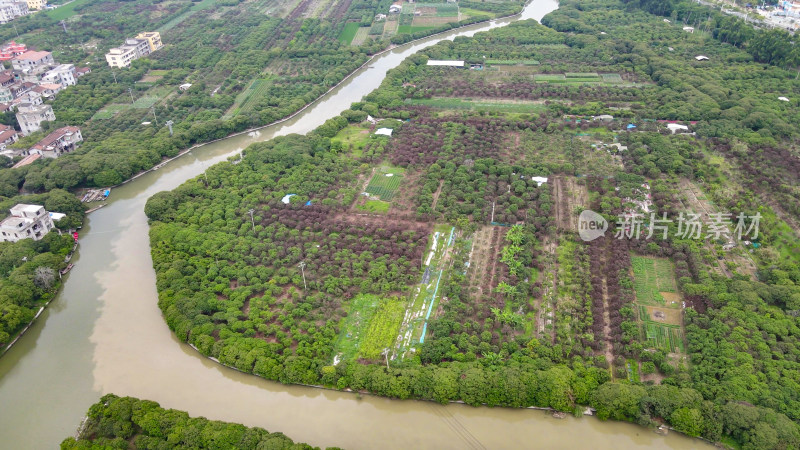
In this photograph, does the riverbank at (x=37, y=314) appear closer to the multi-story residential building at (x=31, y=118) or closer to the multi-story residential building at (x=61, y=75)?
the multi-story residential building at (x=31, y=118)

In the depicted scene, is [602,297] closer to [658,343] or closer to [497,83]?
[658,343]

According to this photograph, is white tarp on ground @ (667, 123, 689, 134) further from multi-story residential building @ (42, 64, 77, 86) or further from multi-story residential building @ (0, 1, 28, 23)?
multi-story residential building @ (0, 1, 28, 23)

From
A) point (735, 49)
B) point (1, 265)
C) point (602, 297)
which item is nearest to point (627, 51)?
point (735, 49)

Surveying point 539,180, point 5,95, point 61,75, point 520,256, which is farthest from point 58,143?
point 539,180

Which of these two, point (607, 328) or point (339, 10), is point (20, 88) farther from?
point (607, 328)

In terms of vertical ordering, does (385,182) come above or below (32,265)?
above

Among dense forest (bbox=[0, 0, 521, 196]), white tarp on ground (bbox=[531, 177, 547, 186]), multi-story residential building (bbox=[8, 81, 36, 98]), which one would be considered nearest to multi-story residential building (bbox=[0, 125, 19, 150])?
dense forest (bbox=[0, 0, 521, 196])

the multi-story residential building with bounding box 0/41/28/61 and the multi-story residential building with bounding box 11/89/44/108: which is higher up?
the multi-story residential building with bounding box 0/41/28/61
